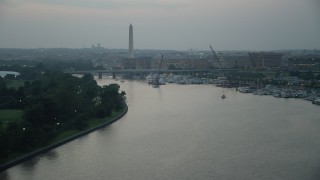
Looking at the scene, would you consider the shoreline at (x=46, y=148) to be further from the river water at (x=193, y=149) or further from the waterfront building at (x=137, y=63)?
the waterfront building at (x=137, y=63)

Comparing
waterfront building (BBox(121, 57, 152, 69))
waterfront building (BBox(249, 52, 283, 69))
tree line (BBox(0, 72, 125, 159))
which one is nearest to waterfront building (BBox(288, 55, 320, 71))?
waterfront building (BBox(249, 52, 283, 69))

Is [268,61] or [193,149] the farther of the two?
[268,61]

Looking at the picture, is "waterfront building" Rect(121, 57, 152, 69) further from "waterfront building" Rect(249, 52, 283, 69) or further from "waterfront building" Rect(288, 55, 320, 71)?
"waterfront building" Rect(288, 55, 320, 71)

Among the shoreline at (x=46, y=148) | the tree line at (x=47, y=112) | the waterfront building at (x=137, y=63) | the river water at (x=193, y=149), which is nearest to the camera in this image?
the river water at (x=193, y=149)

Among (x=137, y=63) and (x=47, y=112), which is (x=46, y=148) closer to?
(x=47, y=112)

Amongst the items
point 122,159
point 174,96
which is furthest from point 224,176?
point 174,96

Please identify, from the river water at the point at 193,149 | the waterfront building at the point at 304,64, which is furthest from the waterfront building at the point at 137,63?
the river water at the point at 193,149

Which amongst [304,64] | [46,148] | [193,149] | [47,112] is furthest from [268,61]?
[46,148]
